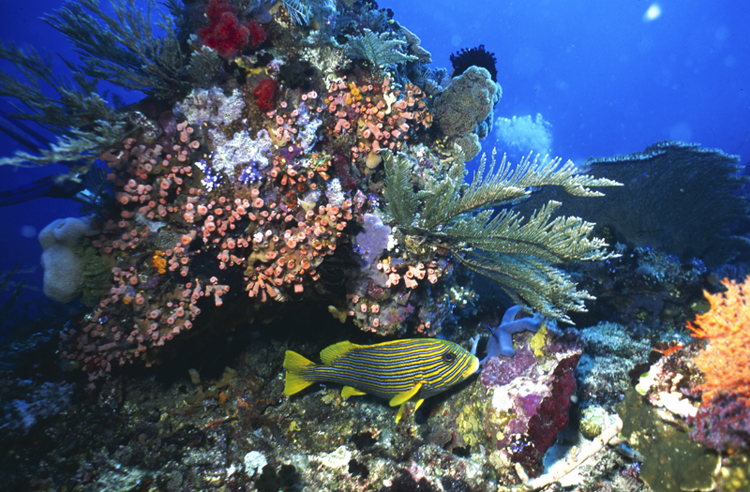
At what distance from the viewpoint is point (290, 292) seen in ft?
9.44

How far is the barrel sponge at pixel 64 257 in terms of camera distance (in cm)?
266

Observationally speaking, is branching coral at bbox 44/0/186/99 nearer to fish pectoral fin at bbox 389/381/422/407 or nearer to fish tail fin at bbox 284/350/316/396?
fish tail fin at bbox 284/350/316/396

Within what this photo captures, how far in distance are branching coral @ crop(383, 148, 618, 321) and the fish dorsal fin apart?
4.09 feet

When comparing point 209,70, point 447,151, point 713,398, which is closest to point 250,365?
point 209,70

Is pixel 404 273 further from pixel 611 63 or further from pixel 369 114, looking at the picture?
pixel 611 63

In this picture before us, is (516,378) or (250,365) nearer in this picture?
(516,378)

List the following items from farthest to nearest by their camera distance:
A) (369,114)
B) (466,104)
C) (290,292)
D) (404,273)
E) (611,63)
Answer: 1. (611,63)
2. (466,104)
3. (369,114)
4. (404,273)
5. (290,292)

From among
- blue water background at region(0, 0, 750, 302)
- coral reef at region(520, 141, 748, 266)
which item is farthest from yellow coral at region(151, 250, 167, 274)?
blue water background at region(0, 0, 750, 302)

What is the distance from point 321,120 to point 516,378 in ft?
11.4

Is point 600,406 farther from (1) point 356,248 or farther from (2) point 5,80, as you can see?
(2) point 5,80

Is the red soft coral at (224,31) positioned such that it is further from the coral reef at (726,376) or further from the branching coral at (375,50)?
the coral reef at (726,376)

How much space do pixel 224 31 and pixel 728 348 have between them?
183 inches

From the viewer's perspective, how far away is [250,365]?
3.75 metres

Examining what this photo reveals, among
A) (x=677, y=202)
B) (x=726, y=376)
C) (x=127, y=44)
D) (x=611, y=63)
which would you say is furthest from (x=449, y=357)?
(x=611, y=63)
